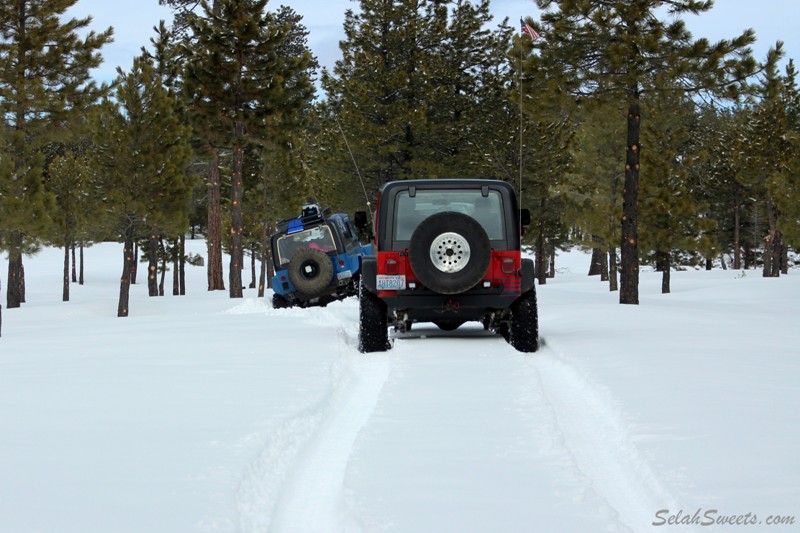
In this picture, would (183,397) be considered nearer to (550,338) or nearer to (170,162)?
(550,338)

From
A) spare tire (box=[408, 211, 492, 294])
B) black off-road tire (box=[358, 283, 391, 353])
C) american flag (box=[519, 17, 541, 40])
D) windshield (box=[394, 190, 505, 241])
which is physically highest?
american flag (box=[519, 17, 541, 40])

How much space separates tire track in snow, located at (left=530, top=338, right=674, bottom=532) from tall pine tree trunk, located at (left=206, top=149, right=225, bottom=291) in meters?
28.6

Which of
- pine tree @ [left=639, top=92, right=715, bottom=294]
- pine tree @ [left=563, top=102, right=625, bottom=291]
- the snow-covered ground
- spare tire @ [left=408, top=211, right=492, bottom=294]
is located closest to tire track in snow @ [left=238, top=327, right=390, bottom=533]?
the snow-covered ground

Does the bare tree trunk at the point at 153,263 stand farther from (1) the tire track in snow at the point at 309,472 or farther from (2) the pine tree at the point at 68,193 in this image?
(1) the tire track in snow at the point at 309,472

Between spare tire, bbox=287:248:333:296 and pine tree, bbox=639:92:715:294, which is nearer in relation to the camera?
spare tire, bbox=287:248:333:296

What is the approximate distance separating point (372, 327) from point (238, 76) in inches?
816

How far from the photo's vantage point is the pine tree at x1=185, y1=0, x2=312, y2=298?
29.0 metres

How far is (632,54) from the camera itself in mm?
18344

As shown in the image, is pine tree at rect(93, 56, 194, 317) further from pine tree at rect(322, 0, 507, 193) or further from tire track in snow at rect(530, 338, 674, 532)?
tire track in snow at rect(530, 338, 674, 532)

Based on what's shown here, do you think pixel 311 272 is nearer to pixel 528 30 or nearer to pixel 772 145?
pixel 528 30

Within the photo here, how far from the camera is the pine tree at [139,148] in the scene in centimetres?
2769

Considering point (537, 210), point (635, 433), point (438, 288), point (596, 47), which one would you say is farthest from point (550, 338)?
point (537, 210)

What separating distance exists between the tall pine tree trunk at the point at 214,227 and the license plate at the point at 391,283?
25.3m

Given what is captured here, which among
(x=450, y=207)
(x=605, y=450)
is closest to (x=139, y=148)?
(x=450, y=207)
